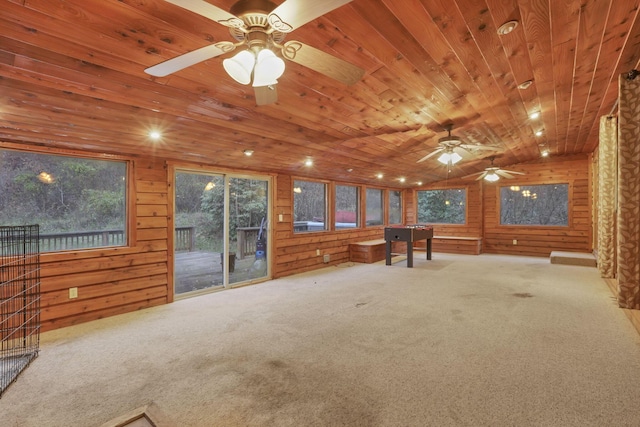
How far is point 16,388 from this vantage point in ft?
7.47

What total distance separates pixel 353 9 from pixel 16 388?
11.3 ft

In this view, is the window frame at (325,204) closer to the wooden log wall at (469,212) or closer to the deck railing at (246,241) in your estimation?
the deck railing at (246,241)

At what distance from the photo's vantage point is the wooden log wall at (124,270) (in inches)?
136

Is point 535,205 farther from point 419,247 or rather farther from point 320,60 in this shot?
point 320,60

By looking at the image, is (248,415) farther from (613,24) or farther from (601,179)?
(601,179)

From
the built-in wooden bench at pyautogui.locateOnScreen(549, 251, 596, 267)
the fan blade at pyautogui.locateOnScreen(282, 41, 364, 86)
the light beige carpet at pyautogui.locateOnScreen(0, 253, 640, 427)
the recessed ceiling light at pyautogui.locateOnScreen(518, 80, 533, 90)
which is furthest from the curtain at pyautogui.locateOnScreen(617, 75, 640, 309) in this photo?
the fan blade at pyautogui.locateOnScreen(282, 41, 364, 86)

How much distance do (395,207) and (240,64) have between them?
8.92 metres

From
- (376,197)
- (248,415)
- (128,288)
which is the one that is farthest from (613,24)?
(376,197)

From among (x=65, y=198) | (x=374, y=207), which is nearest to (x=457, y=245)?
(x=374, y=207)

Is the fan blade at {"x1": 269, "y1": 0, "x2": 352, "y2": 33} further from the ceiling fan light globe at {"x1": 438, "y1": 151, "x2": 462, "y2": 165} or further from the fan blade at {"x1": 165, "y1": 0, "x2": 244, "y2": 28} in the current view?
the ceiling fan light globe at {"x1": 438, "y1": 151, "x2": 462, "y2": 165}

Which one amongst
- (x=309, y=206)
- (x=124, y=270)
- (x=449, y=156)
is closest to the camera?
(x=124, y=270)

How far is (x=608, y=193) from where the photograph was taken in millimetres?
5133

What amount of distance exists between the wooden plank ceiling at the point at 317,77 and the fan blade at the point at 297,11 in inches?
23.6

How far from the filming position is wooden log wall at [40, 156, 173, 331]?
11.3 feet
